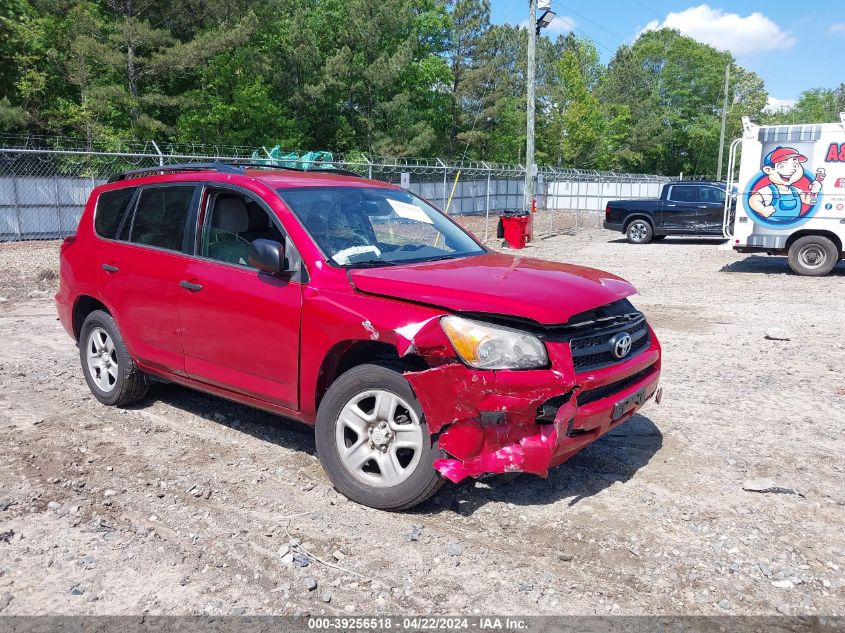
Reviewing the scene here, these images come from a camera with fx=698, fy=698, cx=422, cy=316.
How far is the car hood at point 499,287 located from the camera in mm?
3473

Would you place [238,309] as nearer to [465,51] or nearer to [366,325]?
[366,325]

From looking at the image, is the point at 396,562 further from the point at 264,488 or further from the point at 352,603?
the point at 264,488

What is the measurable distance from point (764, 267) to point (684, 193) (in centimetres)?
559

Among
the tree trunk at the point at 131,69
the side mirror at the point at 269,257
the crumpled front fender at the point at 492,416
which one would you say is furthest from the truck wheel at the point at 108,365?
the tree trunk at the point at 131,69

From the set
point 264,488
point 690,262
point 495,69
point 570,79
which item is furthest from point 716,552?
point 570,79

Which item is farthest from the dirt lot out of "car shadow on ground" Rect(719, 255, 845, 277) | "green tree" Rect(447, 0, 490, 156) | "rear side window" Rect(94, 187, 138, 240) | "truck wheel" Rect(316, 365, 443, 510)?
"green tree" Rect(447, 0, 490, 156)

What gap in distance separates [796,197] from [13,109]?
25987 millimetres

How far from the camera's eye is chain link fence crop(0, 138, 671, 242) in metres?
17.9

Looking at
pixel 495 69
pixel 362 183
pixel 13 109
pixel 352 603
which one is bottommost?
pixel 352 603

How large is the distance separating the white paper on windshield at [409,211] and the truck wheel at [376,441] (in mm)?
1555

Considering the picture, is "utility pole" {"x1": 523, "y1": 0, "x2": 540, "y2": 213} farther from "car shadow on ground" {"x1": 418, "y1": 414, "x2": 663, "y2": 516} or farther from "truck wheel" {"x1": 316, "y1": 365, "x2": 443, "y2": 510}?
"truck wheel" {"x1": 316, "y1": 365, "x2": 443, "y2": 510}

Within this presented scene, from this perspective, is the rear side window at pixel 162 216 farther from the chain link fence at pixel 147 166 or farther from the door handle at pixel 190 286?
the chain link fence at pixel 147 166

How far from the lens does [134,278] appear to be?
4.98 meters

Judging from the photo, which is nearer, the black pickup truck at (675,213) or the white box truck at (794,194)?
the white box truck at (794,194)
